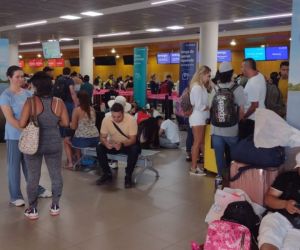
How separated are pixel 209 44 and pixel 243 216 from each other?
8.86m

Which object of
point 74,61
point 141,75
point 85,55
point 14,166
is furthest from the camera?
point 74,61

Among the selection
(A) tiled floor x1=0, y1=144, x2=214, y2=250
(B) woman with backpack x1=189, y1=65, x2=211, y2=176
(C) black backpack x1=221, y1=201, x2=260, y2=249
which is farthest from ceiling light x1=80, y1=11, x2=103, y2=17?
(C) black backpack x1=221, y1=201, x2=260, y2=249

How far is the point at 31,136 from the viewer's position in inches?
132

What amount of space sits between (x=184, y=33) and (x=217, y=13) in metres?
5.16

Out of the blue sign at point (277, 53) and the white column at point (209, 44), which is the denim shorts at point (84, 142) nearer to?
the white column at point (209, 44)

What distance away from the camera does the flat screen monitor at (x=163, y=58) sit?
20.5 meters

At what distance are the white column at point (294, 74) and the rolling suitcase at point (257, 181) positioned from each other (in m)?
0.46

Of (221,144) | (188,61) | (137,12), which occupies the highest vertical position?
(137,12)

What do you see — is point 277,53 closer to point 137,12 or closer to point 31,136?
point 137,12

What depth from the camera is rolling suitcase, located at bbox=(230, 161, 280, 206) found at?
300 centimetres

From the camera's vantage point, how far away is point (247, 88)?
15.4ft

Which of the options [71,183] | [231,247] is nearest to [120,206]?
[71,183]

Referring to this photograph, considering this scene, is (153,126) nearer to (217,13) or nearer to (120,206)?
(120,206)

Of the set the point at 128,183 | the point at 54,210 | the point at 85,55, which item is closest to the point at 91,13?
the point at 85,55
